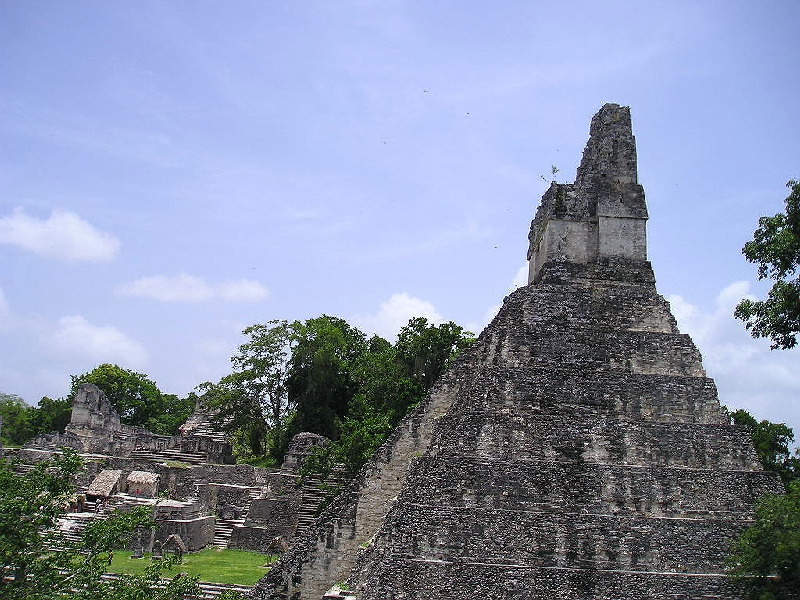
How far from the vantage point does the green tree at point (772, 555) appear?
1224 centimetres

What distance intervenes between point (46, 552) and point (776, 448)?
91.7 feet

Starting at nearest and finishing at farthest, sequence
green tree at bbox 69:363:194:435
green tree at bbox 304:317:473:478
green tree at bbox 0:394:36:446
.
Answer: green tree at bbox 304:317:473:478, green tree at bbox 0:394:36:446, green tree at bbox 69:363:194:435

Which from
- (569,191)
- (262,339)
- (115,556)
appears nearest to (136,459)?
(262,339)

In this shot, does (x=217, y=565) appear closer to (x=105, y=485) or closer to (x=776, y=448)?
(x=105, y=485)

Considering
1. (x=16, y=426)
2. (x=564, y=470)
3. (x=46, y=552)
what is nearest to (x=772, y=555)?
(x=564, y=470)

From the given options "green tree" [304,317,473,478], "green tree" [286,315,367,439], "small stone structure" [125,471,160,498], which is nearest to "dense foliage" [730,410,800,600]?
"green tree" [304,317,473,478]

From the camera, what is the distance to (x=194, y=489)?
32500mm

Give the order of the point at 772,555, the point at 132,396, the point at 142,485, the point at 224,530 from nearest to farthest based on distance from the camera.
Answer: the point at 772,555 → the point at 224,530 → the point at 142,485 → the point at 132,396

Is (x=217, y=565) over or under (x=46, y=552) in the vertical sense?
under

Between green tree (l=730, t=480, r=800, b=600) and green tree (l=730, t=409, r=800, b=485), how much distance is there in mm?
16955

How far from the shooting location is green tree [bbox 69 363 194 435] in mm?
65125

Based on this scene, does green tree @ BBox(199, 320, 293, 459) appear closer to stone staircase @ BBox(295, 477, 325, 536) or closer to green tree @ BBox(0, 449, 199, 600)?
stone staircase @ BBox(295, 477, 325, 536)

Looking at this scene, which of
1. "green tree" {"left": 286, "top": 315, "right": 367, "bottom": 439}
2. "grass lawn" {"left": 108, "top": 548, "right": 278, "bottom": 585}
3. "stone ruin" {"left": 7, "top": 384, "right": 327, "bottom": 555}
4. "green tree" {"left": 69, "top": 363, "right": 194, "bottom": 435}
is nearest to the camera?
"grass lawn" {"left": 108, "top": 548, "right": 278, "bottom": 585}

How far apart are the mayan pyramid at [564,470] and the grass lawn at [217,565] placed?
518 centimetres
